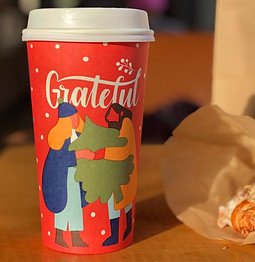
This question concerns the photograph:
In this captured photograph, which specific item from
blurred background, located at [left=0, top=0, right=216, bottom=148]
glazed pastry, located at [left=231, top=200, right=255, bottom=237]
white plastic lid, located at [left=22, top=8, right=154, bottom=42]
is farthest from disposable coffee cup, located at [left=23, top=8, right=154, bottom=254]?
blurred background, located at [left=0, top=0, right=216, bottom=148]

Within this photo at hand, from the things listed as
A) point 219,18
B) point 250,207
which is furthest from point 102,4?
point 250,207

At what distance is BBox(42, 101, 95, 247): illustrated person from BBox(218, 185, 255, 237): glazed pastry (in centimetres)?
16

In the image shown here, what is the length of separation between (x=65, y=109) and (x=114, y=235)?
0.13 m

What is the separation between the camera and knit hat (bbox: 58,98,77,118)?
570 mm

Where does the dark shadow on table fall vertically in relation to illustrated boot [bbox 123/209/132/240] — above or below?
below

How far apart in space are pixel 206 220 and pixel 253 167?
0.09m

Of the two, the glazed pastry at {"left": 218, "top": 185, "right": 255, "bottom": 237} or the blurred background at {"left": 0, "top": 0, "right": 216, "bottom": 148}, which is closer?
the glazed pastry at {"left": 218, "top": 185, "right": 255, "bottom": 237}

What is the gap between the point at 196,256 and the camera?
1.91 ft

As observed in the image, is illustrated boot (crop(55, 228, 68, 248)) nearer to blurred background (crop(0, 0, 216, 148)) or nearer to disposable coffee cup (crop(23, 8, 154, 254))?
disposable coffee cup (crop(23, 8, 154, 254))

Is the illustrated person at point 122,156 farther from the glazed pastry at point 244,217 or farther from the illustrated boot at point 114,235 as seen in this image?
the glazed pastry at point 244,217

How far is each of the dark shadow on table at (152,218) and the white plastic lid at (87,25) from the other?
0.68 feet

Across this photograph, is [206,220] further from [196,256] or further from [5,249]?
[5,249]

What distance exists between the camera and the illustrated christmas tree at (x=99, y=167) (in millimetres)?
570

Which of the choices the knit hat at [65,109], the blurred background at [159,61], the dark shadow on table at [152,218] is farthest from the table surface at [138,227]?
the blurred background at [159,61]
